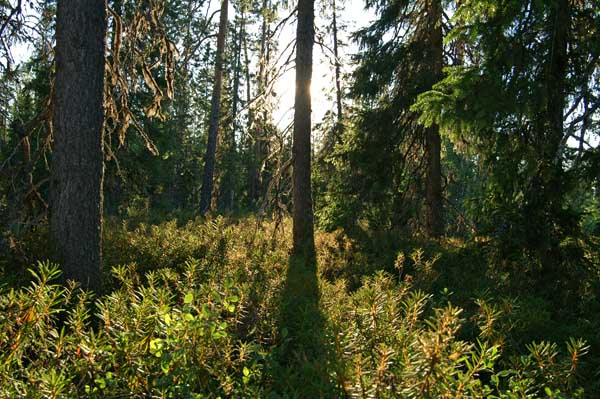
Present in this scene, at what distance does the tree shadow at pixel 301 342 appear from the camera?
8.86 feet

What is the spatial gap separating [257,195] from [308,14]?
22927 mm

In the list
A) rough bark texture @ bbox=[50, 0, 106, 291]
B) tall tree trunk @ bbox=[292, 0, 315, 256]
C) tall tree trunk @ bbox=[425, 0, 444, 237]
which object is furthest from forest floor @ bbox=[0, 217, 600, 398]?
tall tree trunk @ bbox=[425, 0, 444, 237]

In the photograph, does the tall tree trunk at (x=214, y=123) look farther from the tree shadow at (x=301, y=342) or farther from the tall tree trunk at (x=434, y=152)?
the tree shadow at (x=301, y=342)

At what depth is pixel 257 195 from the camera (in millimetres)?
31812

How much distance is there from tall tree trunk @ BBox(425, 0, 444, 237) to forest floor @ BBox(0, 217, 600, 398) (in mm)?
2757

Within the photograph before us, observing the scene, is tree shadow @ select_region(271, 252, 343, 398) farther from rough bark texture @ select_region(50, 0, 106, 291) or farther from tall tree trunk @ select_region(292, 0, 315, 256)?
rough bark texture @ select_region(50, 0, 106, 291)

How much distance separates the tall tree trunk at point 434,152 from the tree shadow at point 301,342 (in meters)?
4.89

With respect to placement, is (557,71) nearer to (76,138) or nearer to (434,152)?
(434,152)

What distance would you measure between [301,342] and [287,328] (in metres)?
0.18

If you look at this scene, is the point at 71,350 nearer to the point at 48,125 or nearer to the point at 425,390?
the point at 425,390

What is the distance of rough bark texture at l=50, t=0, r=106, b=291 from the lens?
5277 millimetres

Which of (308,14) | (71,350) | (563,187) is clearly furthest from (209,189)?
(71,350)

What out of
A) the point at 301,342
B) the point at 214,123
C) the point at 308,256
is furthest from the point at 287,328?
the point at 214,123

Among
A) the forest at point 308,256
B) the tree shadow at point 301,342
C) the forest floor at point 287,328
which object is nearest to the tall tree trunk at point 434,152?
the forest at point 308,256
